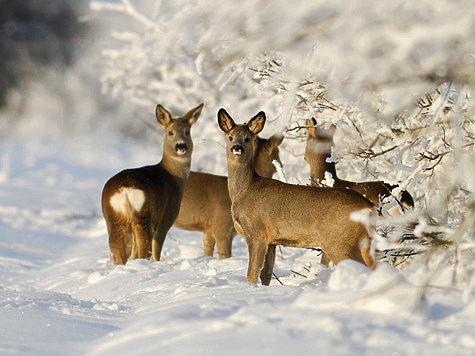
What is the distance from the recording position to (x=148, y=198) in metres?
9.46

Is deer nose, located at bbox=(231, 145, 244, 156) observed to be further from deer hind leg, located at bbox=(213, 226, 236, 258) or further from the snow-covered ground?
deer hind leg, located at bbox=(213, 226, 236, 258)

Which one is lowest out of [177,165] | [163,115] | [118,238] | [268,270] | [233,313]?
[233,313]

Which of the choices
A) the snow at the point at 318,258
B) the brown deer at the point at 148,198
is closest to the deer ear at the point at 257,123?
the snow at the point at 318,258

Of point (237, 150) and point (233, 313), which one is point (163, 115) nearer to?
point (237, 150)

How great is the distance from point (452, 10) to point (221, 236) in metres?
7.34

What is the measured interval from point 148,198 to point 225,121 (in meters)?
1.58

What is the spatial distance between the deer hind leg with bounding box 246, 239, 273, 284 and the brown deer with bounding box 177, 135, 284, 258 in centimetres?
323

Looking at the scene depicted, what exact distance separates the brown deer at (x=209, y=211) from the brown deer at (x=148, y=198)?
0.59 meters

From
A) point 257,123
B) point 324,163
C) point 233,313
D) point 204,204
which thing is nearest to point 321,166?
point 324,163

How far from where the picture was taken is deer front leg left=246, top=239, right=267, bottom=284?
744 cm

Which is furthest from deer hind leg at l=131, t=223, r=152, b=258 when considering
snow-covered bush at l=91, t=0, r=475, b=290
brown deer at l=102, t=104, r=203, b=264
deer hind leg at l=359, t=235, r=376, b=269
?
deer hind leg at l=359, t=235, r=376, b=269

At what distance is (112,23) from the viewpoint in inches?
1946

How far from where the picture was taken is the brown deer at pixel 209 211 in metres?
10.9

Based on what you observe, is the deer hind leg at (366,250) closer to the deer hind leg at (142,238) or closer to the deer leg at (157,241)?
the deer hind leg at (142,238)
